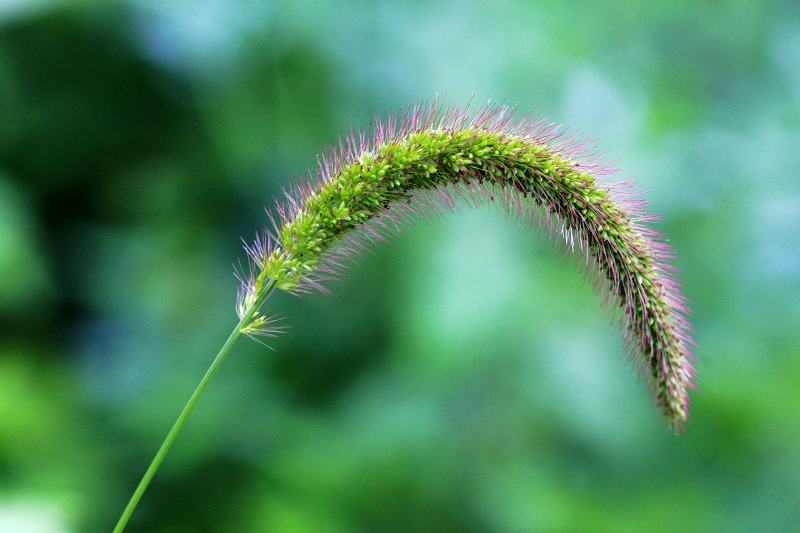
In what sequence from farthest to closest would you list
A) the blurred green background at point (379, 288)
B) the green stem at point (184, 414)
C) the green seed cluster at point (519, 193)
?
the blurred green background at point (379, 288) < the green seed cluster at point (519, 193) < the green stem at point (184, 414)

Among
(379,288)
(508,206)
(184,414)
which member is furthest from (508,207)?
(379,288)

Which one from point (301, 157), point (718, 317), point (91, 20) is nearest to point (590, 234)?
point (718, 317)

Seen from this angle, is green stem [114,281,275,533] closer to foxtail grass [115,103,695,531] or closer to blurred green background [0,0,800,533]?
foxtail grass [115,103,695,531]

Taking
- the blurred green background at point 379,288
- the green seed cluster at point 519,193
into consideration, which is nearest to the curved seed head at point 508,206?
the green seed cluster at point 519,193

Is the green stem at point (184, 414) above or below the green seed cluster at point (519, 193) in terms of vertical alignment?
below

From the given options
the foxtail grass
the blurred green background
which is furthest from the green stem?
the blurred green background

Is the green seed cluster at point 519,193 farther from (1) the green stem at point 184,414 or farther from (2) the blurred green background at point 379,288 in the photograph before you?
(2) the blurred green background at point 379,288

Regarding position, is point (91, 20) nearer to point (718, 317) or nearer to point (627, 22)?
point (627, 22)

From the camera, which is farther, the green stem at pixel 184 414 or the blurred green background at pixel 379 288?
the blurred green background at pixel 379 288
